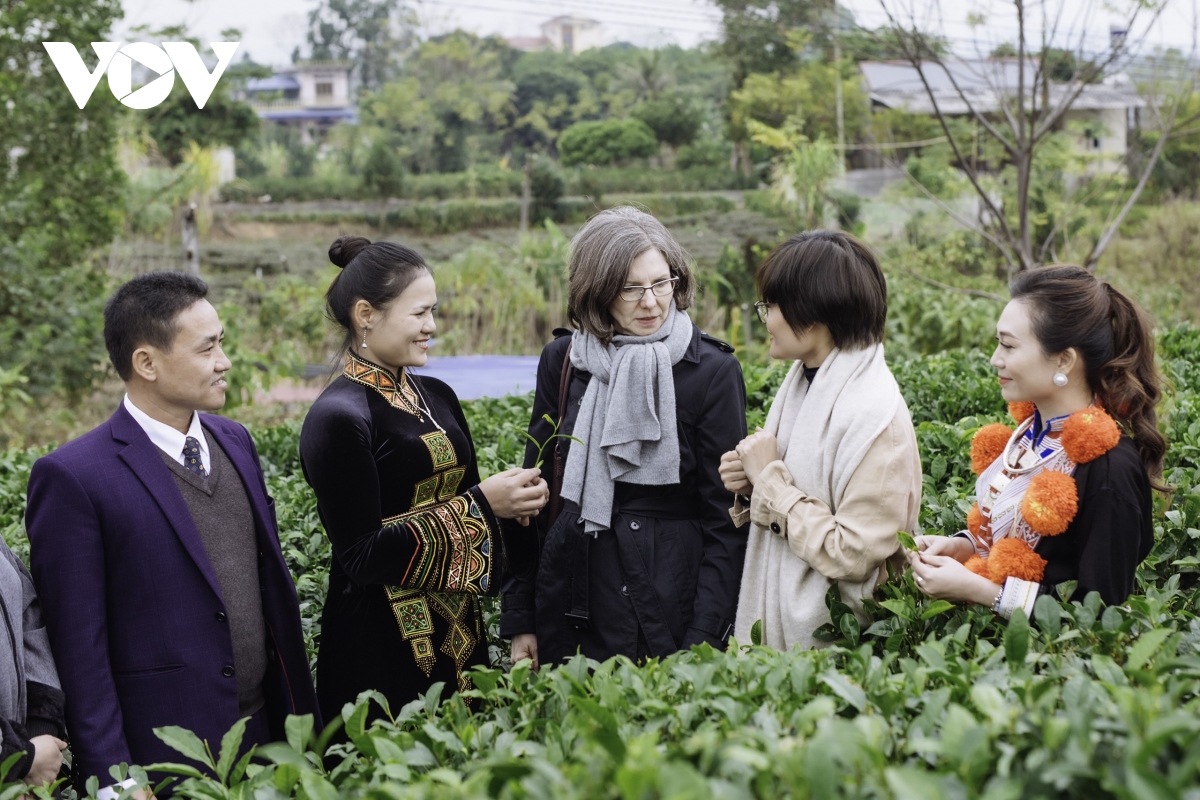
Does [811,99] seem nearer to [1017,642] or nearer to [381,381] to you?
[381,381]

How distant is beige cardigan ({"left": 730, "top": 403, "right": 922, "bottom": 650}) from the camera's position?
6.31ft

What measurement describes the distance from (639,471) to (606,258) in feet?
1.48

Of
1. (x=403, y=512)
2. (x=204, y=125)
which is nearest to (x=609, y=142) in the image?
Answer: (x=204, y=125)

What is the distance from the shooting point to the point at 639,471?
2229 millimetres

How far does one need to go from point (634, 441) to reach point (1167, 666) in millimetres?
1117

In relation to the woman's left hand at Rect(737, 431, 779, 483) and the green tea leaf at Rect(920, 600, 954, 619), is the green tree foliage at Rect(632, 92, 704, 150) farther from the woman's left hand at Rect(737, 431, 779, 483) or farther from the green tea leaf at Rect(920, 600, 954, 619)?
the green tea leaf at Rect(920, 600, 954, 619)

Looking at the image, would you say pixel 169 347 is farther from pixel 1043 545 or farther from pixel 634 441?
pixel 1043 545

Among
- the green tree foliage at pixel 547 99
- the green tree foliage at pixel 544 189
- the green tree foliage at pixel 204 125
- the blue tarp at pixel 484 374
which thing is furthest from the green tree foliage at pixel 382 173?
the blue tarp at pixel 484 374

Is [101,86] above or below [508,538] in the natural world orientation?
above

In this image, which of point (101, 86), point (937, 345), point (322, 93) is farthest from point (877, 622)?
point (322, 93)

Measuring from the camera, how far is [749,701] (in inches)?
53.5

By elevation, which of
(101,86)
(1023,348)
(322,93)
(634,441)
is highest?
(322,93)

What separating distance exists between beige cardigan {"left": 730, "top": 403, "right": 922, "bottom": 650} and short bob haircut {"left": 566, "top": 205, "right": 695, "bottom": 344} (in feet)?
1.69

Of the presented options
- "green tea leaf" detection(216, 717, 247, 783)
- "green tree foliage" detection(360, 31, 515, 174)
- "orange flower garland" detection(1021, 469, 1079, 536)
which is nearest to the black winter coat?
"orange flower garland" detection(1021, 469, 1079, 536)
